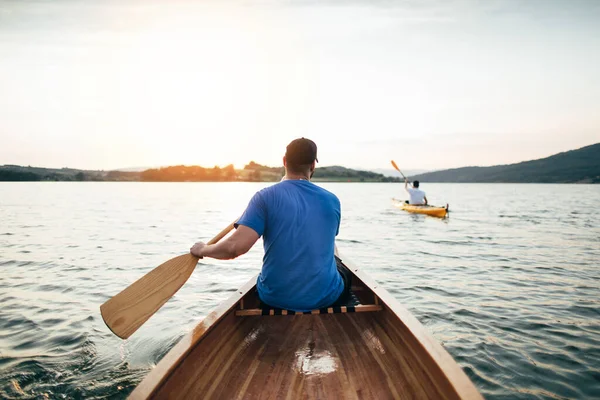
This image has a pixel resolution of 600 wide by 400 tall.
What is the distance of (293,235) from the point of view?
308 centimetres

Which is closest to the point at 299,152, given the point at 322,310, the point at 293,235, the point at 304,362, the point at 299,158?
the point at 299,158

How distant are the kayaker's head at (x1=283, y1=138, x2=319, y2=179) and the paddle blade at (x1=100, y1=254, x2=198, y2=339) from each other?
139cm

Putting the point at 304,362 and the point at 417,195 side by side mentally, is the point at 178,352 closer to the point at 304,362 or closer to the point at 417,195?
the point at 304,362

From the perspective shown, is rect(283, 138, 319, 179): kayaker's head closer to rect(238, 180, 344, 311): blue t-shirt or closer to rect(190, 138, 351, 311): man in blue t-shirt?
rect(190, 138, 351, 311): man in blue t-shirt

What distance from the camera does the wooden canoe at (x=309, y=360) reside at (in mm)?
2518

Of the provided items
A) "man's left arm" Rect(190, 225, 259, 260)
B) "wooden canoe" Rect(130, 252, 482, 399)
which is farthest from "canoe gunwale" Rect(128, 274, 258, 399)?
"man's left arm" Rect(190, 225, 259, 260)

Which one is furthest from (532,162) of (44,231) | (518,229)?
(44,231)

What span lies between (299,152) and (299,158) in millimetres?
55

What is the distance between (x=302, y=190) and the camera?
3.09m

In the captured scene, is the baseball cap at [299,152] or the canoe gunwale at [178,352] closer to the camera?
the canoe gunwale at [178,352]

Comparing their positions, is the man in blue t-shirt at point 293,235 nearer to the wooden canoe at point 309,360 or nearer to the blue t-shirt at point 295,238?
the blue t-shirt at point 295,238

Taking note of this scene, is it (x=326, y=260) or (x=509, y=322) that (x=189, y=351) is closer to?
(x=326, y=260)

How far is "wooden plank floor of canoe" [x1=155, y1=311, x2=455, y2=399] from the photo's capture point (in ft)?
8.93

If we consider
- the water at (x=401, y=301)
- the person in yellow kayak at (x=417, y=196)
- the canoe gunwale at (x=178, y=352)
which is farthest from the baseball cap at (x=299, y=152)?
the person in yellow kayak at (x=417, y=196)
